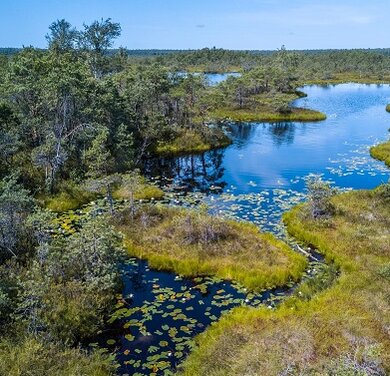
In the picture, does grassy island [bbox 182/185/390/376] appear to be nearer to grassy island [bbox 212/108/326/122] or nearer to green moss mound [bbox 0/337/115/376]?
green moss mound [bbox 0/337/115/376]

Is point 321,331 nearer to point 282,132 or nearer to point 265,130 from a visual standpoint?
point 282,132

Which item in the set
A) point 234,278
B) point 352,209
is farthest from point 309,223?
point 234,278

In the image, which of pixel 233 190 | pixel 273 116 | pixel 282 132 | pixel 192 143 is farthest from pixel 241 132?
pixel 233 190

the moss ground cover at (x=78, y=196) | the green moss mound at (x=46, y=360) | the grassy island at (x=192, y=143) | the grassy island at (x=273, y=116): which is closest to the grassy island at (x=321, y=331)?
the green moss mound at (x=46, y=360)

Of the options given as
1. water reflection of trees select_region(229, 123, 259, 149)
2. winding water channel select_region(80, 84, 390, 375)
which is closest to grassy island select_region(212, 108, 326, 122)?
winding water channel select_region(80, 84, 390, 375)

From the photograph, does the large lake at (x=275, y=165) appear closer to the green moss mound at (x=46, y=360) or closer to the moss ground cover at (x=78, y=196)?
the moss ground cover at (x=78, y=196)
